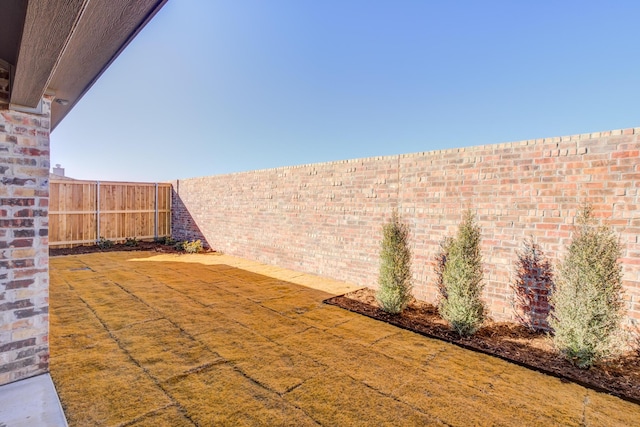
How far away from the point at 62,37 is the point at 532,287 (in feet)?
15.9

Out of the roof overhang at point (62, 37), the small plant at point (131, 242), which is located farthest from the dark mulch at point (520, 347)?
the small plant at point (131, 242)

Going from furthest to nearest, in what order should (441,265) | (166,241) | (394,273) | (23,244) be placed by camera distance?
(166,241) < (441,265) < (394,273) < (23,244)

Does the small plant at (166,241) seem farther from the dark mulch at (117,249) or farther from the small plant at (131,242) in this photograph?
the small plant at (131,242)

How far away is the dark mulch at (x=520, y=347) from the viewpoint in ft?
8.56

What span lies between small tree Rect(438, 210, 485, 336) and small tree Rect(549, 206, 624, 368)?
0.80 metres

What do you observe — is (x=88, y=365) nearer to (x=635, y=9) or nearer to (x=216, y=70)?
(x=635, y=9)

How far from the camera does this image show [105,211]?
9695 millimetres

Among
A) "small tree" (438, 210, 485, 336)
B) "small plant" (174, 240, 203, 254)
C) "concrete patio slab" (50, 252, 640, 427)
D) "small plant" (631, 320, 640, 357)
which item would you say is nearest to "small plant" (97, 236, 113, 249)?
"small plant" (174, 240, 203, 254)

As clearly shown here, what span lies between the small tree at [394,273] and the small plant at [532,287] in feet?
4.51

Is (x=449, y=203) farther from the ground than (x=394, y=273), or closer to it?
farther from the ground

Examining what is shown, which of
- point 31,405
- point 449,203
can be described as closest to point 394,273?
point 449,203

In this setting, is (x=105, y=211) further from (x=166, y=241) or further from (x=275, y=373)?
(x=275, y=373)

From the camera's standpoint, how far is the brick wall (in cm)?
213

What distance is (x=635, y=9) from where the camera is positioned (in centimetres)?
395
